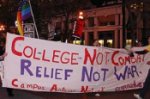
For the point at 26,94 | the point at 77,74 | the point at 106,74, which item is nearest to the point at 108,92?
the point at 106,74

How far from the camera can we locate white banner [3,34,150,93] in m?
9.98

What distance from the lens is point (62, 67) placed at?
10.5 m

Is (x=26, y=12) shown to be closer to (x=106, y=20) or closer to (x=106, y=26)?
(x=106, y=26)

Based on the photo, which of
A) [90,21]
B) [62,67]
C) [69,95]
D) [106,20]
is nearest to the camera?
[62,67]

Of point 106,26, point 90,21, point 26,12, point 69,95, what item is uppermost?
point 26,12

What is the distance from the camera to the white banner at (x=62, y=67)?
9.98m

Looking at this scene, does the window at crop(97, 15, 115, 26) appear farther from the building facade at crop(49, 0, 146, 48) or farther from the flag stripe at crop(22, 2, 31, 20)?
the flag stripe at crop(22, 2, 31, 20)

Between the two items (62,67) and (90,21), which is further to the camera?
(90,21)

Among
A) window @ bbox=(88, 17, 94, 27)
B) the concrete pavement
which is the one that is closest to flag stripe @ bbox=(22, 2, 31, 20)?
the concrete pavement

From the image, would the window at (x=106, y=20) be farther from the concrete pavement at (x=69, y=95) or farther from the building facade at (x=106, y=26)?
the concrete pavement at (x=69, y=95)

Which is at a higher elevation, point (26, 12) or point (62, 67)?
point (26, 12)

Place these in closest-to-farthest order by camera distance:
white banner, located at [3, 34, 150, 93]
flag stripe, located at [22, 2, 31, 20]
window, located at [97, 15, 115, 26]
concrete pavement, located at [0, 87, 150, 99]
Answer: white banner, located at [3, 34, 150, 93], concrete pavement, located at [0, 87, 150, 99], flag stripe, located at [22, 2, 31, 20], window, located at [97, 15, 115, 26]

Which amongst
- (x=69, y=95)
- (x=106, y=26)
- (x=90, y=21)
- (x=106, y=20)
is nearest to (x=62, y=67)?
(x=69, y=95)

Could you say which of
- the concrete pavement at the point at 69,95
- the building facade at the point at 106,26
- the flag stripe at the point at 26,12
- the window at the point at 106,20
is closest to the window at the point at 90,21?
the building facade at the point at 106,26
